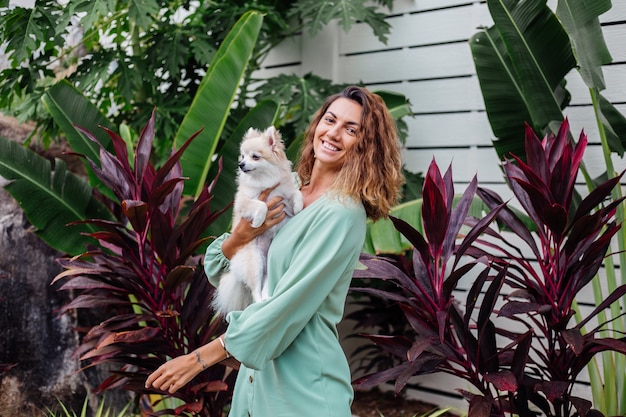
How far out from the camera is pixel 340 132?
1.89 meters

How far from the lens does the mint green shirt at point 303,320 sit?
67.5 inches

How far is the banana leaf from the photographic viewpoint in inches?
139

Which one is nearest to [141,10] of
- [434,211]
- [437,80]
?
[437,80]

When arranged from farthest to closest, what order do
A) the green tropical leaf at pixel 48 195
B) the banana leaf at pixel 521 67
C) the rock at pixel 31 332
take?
the rock at pixel 31 332
the green tropical leaf at pixel 48 195
the banana leaf at pixel 521 67

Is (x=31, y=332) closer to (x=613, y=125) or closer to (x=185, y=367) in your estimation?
(x=185, y=367)

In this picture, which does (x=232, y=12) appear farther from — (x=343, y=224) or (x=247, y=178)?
(x=343, y=224)

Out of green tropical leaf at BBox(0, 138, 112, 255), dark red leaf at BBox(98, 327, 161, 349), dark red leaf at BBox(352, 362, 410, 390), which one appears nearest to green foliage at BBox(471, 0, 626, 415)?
dark red leaf at BBox(352, 362, 410, 390)

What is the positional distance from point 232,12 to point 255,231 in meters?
3.22

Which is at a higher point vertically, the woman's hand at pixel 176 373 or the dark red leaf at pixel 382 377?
the woman's hand at pixel 176 373

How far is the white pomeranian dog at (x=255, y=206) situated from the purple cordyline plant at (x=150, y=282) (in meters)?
1.00

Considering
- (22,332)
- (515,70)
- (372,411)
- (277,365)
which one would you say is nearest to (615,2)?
(515,70)

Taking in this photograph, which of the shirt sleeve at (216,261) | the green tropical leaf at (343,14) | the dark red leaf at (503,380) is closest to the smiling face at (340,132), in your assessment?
the shirt sleeve at (216,261)

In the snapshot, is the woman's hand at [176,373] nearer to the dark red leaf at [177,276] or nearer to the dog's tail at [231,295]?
the dog's tail at [231,295]

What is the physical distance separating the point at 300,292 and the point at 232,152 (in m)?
2.41
